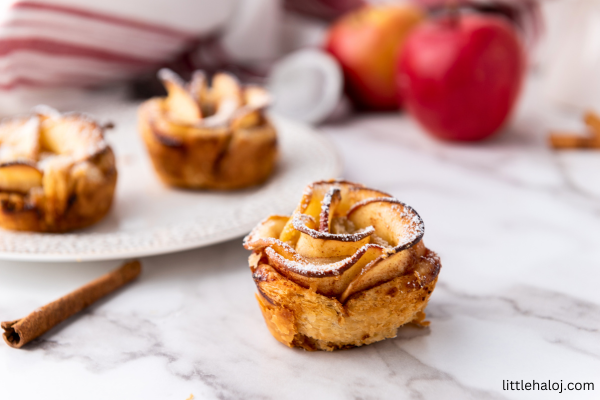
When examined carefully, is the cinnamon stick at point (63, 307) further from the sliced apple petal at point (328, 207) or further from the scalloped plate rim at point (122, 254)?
the sliced apple petal at point (328, 207)

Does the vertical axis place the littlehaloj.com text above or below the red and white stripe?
below

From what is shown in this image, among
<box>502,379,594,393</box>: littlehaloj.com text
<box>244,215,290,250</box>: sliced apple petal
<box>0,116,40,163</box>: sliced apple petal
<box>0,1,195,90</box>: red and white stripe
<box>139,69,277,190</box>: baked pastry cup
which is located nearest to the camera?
<box>502,379,594,393</box>: littlehaloj.com text

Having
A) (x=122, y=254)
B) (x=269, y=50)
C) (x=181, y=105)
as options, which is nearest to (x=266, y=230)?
(x=122, y=254)

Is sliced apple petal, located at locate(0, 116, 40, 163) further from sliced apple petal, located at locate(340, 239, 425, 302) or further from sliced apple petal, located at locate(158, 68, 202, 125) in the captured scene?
sliced apple petal, located at locate(340, 239, 425, 302)

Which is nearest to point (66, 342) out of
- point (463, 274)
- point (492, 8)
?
point (463, 274)

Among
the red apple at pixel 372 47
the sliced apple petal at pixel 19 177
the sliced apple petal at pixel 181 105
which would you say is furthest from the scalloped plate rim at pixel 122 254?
the red apple at pixel 372 47

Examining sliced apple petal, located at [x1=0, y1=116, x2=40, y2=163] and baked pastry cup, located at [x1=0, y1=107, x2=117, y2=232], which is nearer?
baked pastry cup, located at [x1=0, y1=107, x2=117, y2=232]

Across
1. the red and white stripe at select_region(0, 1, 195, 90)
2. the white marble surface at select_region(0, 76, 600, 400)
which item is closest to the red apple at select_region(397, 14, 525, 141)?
the white marble surface at select_region(0, 76, 600, 400)

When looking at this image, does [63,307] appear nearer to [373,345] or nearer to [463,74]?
[373,345]
